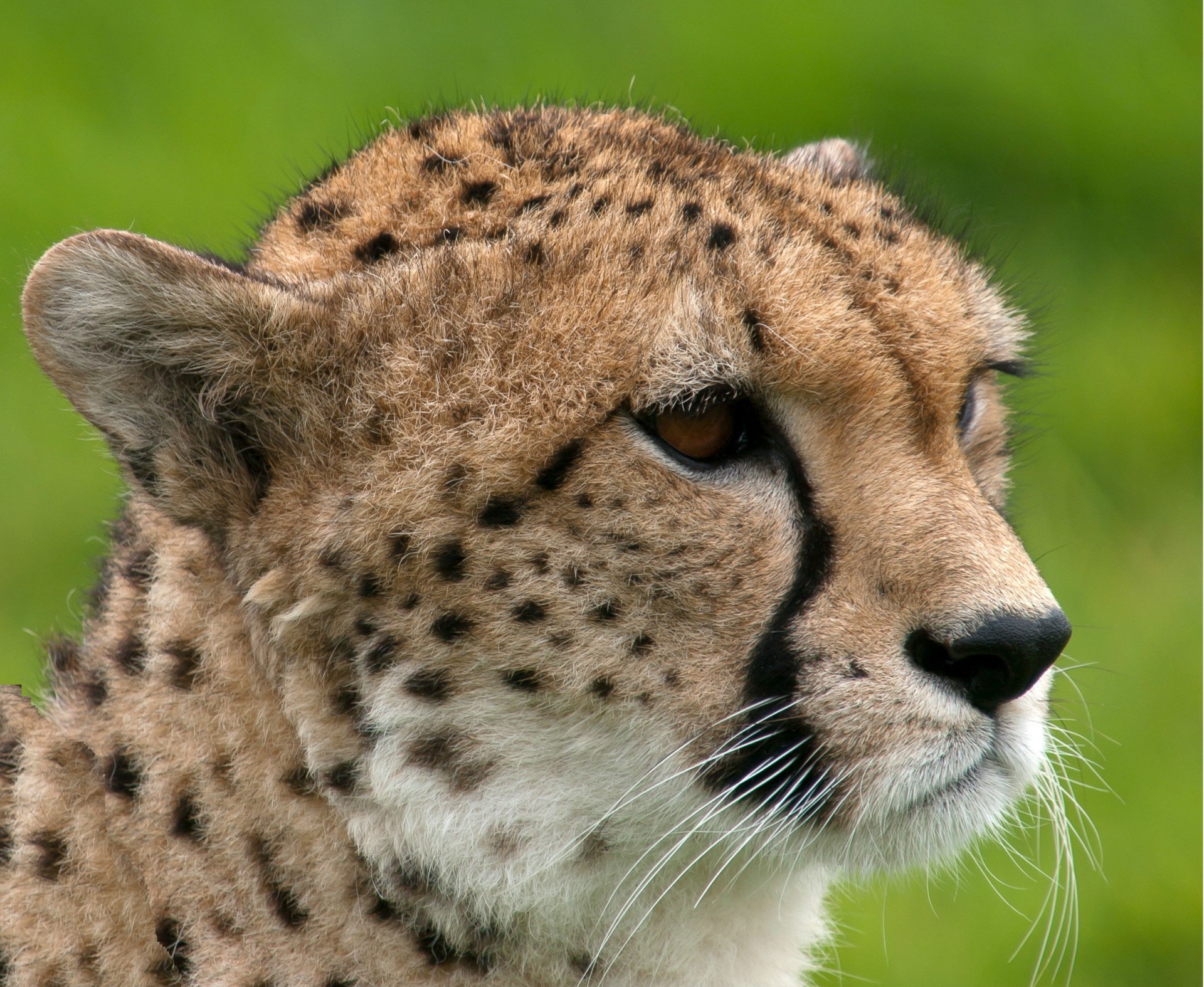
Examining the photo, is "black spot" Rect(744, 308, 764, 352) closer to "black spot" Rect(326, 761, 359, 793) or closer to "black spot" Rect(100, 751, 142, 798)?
"black spot" Rect(326, 761, 359, 793)

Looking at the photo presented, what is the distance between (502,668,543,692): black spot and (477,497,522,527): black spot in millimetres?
232

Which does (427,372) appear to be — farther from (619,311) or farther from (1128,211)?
(1128,211)

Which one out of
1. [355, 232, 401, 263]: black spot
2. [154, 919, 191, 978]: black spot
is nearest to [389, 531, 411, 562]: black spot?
[355, 232, 401, 263]: black spot

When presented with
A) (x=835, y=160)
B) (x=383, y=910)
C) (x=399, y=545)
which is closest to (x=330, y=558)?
(x=399, y=545)

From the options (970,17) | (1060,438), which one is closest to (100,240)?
(1060,438)

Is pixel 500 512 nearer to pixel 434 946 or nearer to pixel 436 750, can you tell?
pixel 436 750

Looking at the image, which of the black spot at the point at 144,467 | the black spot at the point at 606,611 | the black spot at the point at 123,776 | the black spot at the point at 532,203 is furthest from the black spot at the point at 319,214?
the black spot at the point at 123,776

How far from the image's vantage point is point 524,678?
251 centimetres

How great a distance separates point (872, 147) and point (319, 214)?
12.6ft

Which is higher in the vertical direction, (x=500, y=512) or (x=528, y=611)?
(x=500, y=512)

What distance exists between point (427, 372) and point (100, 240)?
54 centimetres

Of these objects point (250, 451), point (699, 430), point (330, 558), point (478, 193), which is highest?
point (478, 193)

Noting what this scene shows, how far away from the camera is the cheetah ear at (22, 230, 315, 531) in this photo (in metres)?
2.46

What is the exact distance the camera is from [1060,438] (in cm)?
688
